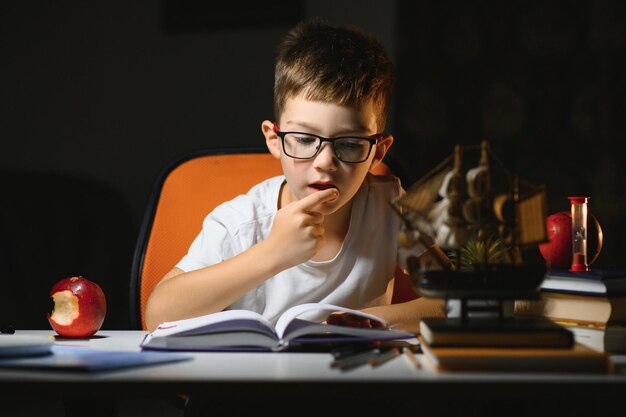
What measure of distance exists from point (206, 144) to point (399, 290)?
818mm

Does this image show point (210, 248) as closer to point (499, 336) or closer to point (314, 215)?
point (314, 215)

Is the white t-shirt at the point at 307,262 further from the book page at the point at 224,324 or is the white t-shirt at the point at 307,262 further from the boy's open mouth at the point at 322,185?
the book page at the point at 224,324

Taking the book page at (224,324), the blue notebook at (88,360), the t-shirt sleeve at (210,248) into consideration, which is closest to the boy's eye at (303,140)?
the t-shirt sleeve at (210,248)

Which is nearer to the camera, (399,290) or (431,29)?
(399,290)

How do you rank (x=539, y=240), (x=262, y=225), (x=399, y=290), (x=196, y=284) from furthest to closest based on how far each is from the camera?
(x=399, y=290) → (x=262, y=225) → (x=196, y=284) → (x=539, y=240)

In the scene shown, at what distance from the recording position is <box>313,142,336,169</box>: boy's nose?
3.80 ft

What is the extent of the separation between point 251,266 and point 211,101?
1.05 meters

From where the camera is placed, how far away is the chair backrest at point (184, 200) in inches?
59.4

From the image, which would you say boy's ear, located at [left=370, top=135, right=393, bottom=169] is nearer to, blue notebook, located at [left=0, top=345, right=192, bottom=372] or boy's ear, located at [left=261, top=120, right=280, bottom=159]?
boy's ear, located at [left=261, top=120, right=280, bottom=159]

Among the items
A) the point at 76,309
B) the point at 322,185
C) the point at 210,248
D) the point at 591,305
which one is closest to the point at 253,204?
the point at 210,248

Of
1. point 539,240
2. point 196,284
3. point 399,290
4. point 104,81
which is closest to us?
point 539,240

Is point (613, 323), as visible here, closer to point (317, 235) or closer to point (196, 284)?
point (317, 235)
